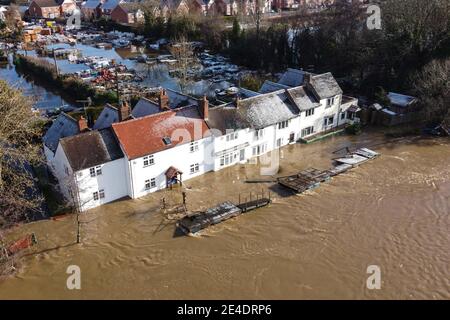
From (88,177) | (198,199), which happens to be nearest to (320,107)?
(198,199)

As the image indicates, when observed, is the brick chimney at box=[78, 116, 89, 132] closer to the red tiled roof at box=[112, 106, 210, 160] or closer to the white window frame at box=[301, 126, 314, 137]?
the red tiled roof at box=[112, 106, 210, 160]

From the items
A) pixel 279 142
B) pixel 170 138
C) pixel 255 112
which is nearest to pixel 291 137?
pixel 279 142

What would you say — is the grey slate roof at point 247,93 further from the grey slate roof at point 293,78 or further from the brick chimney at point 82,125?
the brick chimney at point 82,125

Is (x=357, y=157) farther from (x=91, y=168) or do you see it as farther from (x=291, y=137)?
(x=91, y=168)

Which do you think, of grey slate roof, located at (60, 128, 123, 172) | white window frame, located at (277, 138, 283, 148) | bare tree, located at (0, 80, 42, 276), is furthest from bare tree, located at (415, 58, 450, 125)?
bare tree, located at (0, 80, 42, 276)
